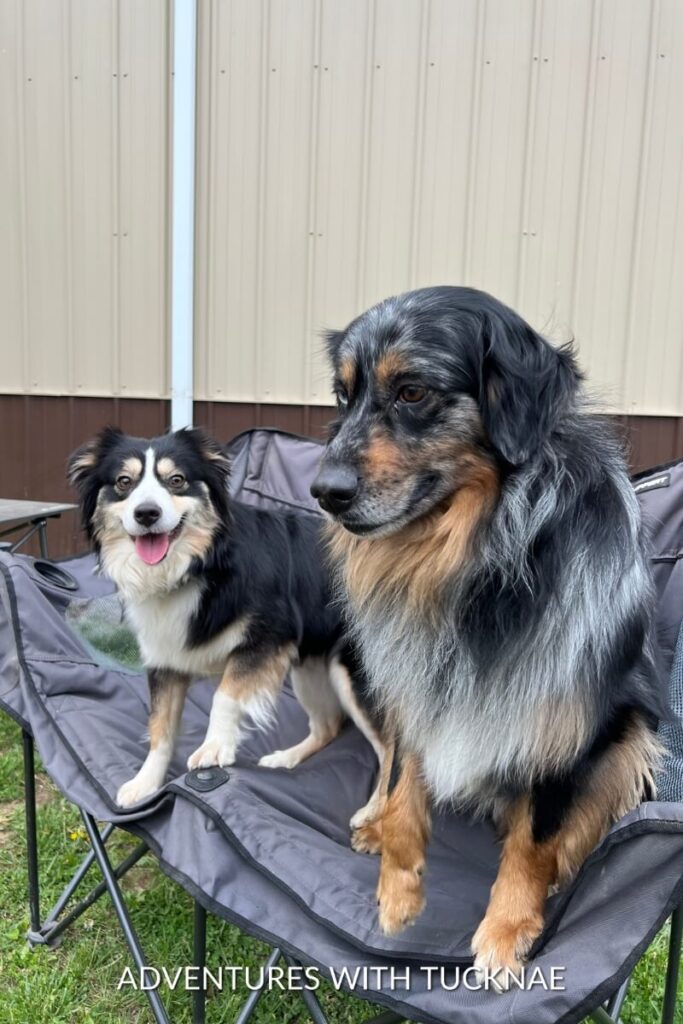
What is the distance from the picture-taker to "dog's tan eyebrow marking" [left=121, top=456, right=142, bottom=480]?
217cm

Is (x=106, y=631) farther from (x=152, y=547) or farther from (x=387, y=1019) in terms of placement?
(x=387, y=1019)

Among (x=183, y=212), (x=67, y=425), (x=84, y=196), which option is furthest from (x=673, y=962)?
(x=84, y=196)

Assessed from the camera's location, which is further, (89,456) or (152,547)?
(89,456)

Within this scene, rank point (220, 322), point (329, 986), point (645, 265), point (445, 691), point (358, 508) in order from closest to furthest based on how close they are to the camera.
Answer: point (358, 508)
point (445, 691)
point (329, 986)
point (645, 265)
point (220, 322)

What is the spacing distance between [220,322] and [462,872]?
344 centimetres

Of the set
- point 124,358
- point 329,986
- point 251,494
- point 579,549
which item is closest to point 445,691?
point 579,549

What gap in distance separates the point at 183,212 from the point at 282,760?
126 inches

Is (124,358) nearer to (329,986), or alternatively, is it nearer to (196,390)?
(196,390)

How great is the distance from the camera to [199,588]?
7.09 ft

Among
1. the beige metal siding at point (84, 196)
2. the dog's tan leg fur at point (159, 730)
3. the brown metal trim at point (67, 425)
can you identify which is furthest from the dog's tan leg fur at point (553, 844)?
the beige metal siding at point (84, 196)

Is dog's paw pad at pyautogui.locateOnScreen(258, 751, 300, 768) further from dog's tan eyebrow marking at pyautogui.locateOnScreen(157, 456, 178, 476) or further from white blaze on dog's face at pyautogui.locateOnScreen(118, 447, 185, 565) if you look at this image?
dog's tan eyebrow marking at pyautogui.locateOnScreen(157, 456, 178, 476)

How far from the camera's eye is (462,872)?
5.57 ft

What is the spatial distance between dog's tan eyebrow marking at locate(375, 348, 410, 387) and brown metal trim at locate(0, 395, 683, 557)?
9.47 feet

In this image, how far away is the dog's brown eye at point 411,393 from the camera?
1.38m
